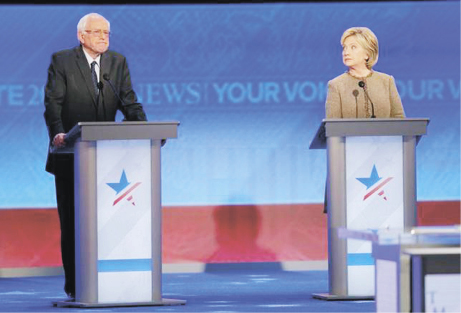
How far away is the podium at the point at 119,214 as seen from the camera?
4418 millimetres

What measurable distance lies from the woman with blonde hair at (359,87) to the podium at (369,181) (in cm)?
32

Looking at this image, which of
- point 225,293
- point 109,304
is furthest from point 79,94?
point 225,293

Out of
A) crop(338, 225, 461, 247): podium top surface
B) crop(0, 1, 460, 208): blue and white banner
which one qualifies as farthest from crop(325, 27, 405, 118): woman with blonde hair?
crop(338, 225, 461, 247): podium top surface

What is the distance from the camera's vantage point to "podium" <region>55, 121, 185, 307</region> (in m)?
4.42

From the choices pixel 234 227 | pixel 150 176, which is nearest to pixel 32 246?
pixel 234 227

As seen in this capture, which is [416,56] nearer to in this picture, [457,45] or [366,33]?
[457,45]

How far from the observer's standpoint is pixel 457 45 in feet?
24.5

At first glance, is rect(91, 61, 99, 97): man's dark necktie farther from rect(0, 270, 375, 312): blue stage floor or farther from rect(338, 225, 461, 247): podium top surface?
rect(338, 225, 461, 247): podium top surface

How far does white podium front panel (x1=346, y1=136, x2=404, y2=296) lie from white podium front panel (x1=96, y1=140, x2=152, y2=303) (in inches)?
36.3

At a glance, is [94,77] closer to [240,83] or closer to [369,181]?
[369,181]

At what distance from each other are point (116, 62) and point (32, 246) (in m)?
2.78

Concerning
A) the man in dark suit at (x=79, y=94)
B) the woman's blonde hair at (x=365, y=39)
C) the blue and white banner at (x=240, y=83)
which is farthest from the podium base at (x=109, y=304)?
the blue and white banner at (x=240, y=83)

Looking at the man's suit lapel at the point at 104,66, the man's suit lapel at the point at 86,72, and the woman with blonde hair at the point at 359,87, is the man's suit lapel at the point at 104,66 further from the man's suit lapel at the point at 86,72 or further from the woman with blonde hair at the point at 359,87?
the woman with blonde hair at the point at 359,87

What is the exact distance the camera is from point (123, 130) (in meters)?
4.39
